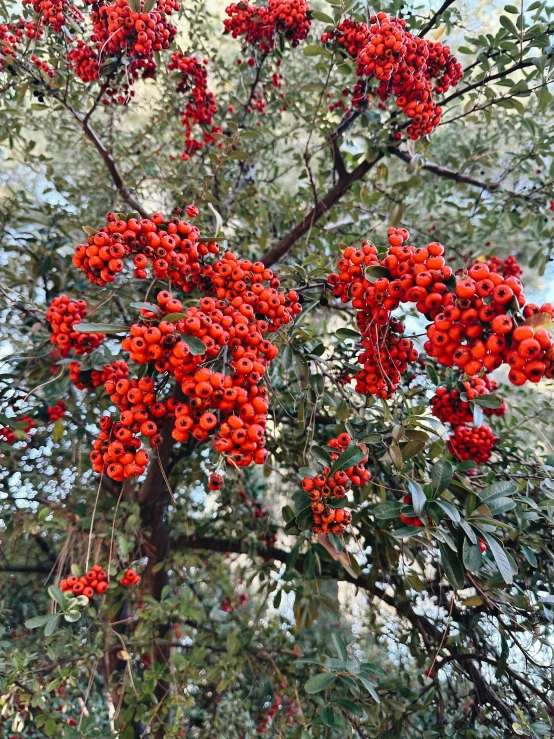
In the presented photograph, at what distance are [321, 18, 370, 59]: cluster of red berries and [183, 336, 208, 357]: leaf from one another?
4.70 feet

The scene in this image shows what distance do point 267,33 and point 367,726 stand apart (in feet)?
10.0

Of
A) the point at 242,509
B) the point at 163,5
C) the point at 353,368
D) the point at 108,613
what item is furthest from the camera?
the point at 242,509

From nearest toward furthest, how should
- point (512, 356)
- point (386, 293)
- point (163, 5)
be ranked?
1. point (512, 356)
2. point (386, 293)
3. point (163, 5)

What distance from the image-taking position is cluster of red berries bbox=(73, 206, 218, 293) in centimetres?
104

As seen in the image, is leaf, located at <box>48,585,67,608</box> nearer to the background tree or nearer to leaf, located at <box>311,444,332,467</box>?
the background tree

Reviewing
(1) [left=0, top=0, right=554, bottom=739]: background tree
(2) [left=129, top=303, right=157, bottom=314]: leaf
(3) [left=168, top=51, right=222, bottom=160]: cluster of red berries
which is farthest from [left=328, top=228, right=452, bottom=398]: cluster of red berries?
(3) [left=168, top=51, right=222, bottom=160]: cluster of red berries

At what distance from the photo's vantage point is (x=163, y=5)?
1617 mm

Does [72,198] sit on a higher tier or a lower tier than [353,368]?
higher

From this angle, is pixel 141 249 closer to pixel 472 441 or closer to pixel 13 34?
pixel 472 441

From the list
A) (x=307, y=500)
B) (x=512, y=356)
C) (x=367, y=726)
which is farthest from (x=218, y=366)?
(x=367, y=726)

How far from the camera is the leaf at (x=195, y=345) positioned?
0.89 metres

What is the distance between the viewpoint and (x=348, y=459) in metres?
1.10

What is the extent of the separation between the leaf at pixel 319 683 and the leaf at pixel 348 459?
69cm

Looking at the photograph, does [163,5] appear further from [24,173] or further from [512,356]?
[24,173]
